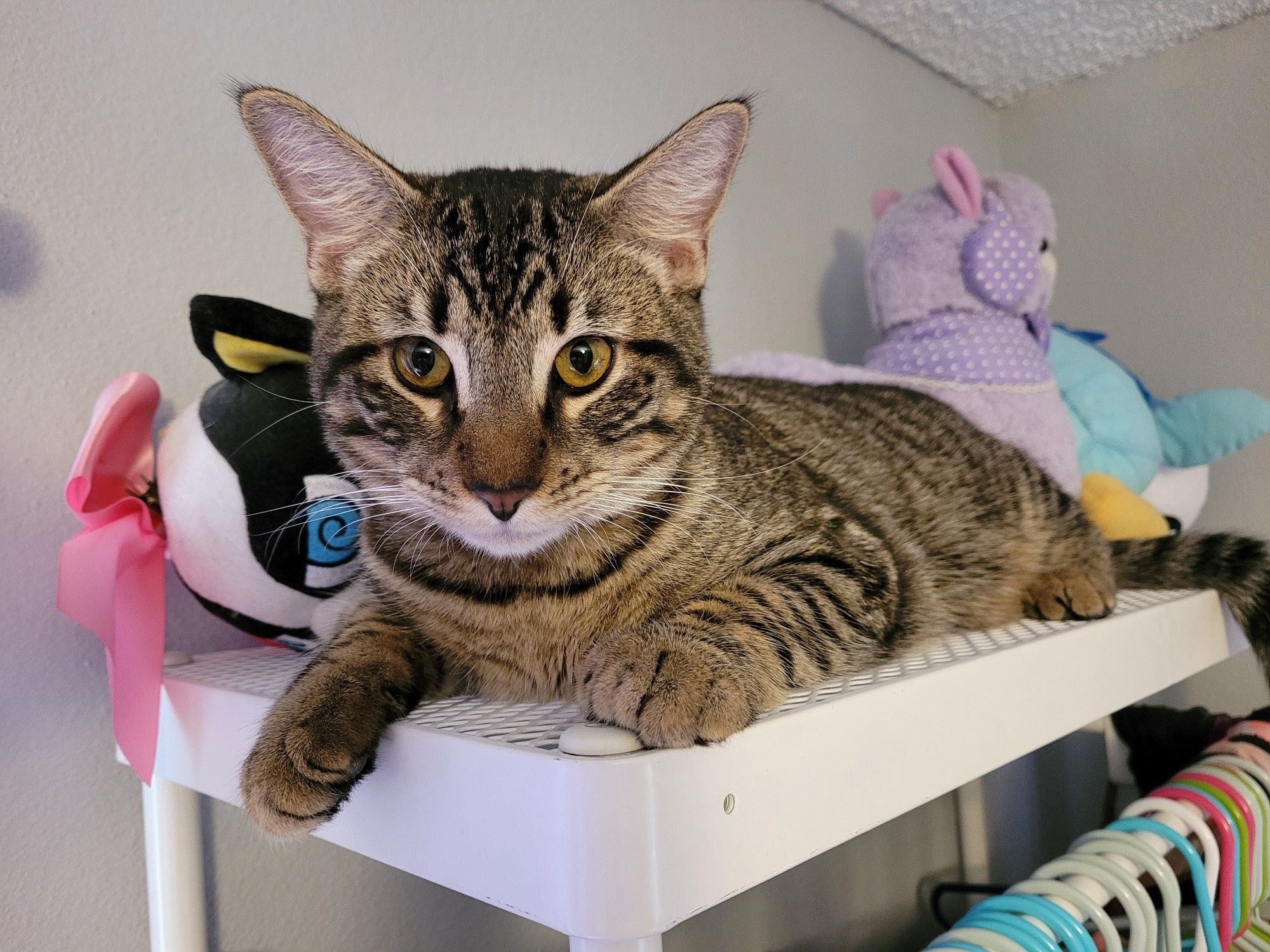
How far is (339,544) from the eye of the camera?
786 millimetres

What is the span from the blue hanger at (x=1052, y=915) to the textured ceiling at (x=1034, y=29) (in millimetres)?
1456

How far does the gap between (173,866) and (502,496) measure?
0.52m

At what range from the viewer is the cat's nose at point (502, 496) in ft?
1.78

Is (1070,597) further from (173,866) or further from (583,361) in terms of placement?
(173,866)

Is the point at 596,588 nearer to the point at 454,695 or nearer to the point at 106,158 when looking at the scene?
the point at 454,695

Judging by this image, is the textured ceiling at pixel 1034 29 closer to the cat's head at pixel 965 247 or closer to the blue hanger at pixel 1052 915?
the cat's head at pixel 965 247

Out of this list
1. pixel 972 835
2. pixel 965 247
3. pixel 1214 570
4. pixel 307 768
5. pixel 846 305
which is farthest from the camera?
pixel 846 305

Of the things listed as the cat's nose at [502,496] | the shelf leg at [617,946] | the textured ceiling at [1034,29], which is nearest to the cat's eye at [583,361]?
the cat's nose at [502,496]

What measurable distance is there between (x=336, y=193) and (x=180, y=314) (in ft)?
1.03

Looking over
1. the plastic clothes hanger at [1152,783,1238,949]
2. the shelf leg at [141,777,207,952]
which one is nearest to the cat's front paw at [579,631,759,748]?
the shelf leg at [141,777,207,952]

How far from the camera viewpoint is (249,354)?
0.75 metres

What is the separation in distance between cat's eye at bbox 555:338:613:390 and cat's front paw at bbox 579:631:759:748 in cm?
19

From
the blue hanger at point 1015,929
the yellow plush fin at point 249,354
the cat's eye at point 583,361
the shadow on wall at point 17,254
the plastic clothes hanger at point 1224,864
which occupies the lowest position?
the plastic clothes hanger at point 1224,864

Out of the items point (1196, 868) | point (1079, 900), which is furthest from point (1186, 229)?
point (1079, 900)
